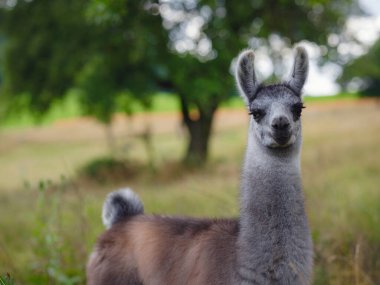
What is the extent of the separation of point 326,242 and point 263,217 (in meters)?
3.03

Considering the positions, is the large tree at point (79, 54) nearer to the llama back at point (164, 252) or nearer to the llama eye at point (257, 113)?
the llama back at point (164, 252)

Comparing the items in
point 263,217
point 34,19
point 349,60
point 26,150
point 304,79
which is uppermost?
point 34,19

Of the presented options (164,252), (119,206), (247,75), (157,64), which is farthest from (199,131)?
(247,75)

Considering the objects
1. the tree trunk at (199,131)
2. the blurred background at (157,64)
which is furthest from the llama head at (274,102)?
the tree trunk at (199,131)

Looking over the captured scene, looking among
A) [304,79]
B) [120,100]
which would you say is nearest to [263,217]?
[304,79]

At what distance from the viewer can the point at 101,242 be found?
4.69 metres

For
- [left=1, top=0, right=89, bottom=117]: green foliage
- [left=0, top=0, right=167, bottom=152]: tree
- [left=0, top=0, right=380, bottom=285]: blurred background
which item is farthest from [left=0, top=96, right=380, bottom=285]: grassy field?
[left=1, top=0, right=89, bottom=117]: green foliage

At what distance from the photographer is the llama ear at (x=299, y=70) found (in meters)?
4.12

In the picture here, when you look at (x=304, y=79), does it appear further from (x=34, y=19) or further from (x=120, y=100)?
(x=34, y=19)

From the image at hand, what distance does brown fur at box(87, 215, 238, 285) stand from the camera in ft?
13.0

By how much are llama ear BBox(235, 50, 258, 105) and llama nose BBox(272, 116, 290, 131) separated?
39cm

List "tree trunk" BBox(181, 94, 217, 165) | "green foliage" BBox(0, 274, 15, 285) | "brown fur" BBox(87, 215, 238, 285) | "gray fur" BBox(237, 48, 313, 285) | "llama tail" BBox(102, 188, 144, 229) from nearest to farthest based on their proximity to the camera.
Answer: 1. "green foliage" BBox(0, 274, 15, 285)
2. "gray fur" BBox(237, 48, 313, 285)
3. "brown fur" BBox(87, 215, 238, 285)
4. "llama tail" BBox(102, 188, 144, 229)
5. "tree trunk" BBox(181, 94, 217, 165)

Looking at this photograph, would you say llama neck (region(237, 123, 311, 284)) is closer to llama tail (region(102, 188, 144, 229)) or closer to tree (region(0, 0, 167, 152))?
llama tail (region(102, 188, 144, 229))

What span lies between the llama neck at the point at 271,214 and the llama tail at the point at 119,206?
1.21m
